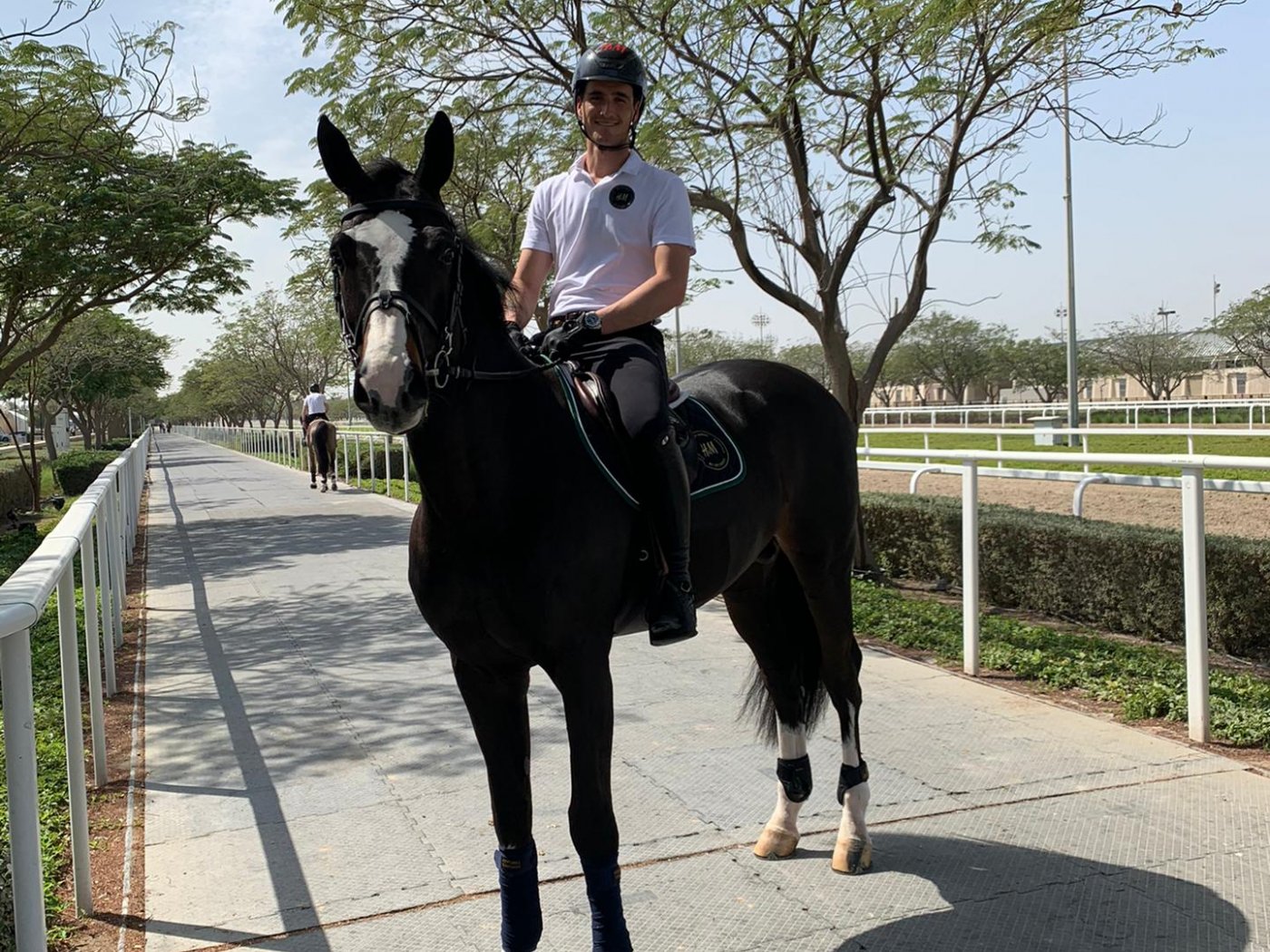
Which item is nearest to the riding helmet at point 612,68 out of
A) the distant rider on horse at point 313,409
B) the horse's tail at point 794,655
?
the horse's tail at point 794,655

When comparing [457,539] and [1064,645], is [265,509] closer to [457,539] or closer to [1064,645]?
[1064,645]

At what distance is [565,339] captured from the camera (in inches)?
108

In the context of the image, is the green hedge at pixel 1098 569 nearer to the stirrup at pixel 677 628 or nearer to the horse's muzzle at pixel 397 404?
the stirrup at pixel 677 628

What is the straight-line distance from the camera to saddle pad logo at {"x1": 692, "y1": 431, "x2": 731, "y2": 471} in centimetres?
308

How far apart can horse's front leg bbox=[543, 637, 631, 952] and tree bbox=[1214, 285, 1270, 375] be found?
57968 mm

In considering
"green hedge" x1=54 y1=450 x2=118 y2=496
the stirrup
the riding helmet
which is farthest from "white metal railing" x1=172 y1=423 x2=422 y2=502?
"green hedge" x1=54 y1=450 x2=118 y2=496

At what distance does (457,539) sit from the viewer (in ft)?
7.97

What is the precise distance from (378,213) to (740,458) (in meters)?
1.50

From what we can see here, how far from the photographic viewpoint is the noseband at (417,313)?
6.56 feet

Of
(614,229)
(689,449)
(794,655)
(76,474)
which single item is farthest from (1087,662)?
(76,474)

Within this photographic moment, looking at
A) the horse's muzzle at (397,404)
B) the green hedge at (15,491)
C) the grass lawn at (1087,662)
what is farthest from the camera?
the green hedge at (15,491)

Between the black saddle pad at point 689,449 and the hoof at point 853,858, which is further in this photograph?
the hoof at point 853,858

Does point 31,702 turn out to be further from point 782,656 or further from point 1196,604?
point 1196,604

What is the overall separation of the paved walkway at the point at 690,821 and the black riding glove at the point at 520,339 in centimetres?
176
